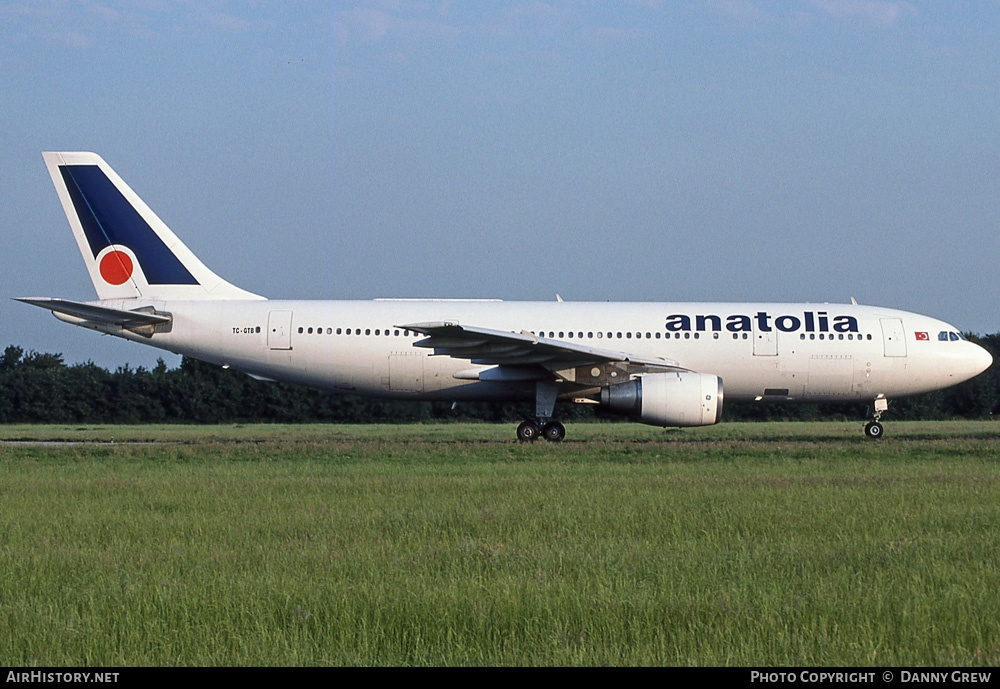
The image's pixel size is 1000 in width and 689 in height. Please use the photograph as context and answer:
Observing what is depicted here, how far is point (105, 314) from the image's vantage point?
20.2 metres

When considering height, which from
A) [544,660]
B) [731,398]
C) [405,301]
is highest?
[405,301]

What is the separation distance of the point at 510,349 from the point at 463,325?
119cm

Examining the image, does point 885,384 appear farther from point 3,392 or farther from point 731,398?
point 3,392

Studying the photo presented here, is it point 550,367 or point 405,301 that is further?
point 405,301

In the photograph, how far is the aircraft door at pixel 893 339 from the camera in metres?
22.0

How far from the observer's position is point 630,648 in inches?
184

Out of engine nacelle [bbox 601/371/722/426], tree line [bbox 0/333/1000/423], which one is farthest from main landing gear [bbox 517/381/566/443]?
tree line [bbox 0/333/1000/423]

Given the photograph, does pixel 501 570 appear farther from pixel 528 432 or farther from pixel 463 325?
pixel 528 432

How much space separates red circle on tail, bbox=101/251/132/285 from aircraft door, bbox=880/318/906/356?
1594cm

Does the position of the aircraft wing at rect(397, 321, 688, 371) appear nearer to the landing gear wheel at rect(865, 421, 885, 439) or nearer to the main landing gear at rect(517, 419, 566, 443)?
the main landing gear at rect(517, 419, 566, 443)

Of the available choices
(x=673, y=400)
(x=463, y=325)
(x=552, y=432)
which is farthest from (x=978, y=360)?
(x=463, y=325)

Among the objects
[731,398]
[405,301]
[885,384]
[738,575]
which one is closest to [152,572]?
[738,575]

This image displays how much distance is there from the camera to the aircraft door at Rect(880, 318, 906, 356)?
72.1 ft

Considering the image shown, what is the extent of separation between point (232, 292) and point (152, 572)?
16.2m
